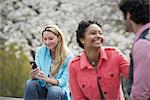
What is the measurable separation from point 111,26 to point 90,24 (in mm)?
3938

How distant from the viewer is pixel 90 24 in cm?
339

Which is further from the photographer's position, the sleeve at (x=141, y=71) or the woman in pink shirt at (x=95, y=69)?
the woman in pink shirt at (x=95, y=69)

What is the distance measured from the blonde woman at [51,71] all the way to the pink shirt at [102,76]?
1.71 ft

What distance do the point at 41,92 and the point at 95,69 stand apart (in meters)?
0.82

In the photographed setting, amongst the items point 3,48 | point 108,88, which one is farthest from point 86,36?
point 3,48

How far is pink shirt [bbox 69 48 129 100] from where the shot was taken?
331 centimetres

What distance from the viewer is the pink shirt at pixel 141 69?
2.54 meters

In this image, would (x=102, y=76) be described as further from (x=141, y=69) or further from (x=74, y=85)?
(x=141, y=69)

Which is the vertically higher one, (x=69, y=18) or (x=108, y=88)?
(x=69, y=18)

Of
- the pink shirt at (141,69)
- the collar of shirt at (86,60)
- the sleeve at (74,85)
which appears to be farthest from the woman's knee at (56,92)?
the pink shirt at (141,69)

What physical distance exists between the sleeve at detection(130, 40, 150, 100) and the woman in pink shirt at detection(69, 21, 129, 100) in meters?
0.67

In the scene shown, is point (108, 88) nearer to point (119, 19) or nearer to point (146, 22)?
point (146, 22)

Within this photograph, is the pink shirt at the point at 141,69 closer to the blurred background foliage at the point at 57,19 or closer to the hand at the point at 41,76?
the hand at the point at 41,76

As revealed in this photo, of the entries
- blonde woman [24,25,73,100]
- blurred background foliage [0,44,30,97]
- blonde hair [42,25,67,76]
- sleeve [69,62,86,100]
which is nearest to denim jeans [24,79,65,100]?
blonde woman [24,25,73,100]
